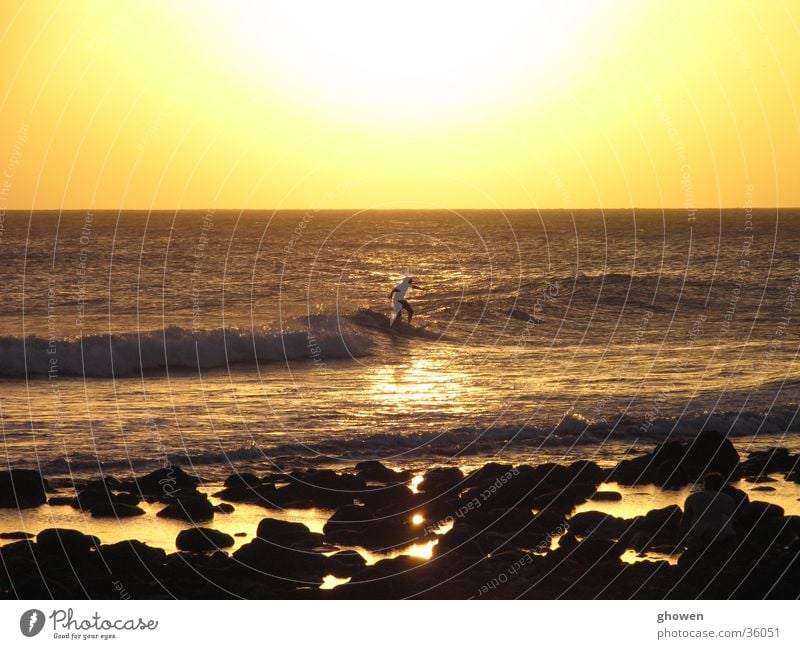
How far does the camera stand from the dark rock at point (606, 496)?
52.2ft

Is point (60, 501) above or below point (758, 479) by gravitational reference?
below

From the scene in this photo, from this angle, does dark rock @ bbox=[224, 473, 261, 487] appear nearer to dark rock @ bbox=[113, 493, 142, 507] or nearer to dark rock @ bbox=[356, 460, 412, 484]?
dark rock @ bbox=[113, 493, 142, 507]

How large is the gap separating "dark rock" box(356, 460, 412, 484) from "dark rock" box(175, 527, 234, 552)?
12.4 ft

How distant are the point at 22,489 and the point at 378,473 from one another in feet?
18.7

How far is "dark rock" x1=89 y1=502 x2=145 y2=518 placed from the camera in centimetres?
1496

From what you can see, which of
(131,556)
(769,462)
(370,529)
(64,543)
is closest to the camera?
(131,556)

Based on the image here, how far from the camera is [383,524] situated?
47.6ft

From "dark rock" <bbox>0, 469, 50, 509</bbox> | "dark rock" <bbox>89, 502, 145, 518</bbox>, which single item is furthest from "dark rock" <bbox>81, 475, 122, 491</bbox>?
"dark rock" <bbox>0, 469, 50, 509</bbox>

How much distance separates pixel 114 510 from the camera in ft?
49.6

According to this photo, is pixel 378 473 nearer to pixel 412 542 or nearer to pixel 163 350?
pixel 412 542

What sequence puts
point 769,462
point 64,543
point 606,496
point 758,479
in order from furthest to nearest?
1. point 769,462
2. point 758,479
3. point 606,496
4. point 64,543

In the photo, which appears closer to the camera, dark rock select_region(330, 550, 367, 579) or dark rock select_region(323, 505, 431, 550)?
dark rock select_region(330, 550, 367, 579)

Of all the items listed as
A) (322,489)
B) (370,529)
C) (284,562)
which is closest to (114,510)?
(322,489)

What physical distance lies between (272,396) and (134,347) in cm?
1088
